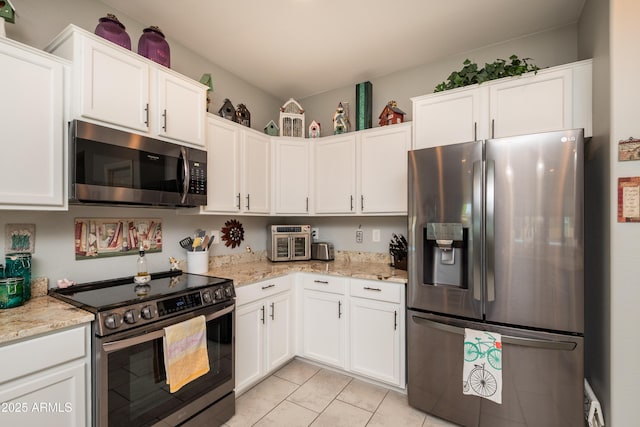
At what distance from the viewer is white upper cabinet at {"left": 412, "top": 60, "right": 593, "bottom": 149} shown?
6.11 ft

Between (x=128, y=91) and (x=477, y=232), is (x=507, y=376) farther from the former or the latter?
(x=128, y=91)

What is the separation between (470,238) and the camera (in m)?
1.83

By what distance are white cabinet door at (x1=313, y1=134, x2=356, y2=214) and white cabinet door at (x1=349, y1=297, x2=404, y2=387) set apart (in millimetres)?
930

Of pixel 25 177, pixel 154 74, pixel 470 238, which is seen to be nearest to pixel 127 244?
pixel 25 177

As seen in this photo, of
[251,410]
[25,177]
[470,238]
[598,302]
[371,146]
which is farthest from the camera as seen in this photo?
[371,146]

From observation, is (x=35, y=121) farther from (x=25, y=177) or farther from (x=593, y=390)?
(x=593, y=390)

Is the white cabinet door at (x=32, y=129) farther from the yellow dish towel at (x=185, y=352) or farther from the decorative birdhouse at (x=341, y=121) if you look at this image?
the decorative birdhouse at (x=341, y=121)

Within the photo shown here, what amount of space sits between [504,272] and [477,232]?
27cm

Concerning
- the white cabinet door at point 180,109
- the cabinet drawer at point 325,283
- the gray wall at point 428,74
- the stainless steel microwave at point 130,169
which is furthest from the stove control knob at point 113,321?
the gray wall at point 428,74

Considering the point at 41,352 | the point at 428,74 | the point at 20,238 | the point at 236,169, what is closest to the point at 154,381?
the point at 41,352

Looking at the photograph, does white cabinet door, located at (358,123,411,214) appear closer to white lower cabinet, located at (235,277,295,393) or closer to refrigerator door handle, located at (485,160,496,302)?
refrigerator door handle, located at (485,160,496,302)

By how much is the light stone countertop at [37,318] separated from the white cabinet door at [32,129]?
49cm

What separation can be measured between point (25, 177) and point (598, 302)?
3.09 metres

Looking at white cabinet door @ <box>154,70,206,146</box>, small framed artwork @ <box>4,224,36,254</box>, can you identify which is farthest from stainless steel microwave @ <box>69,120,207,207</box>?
small framed artwork @ <box>4,224,36,254</box>
